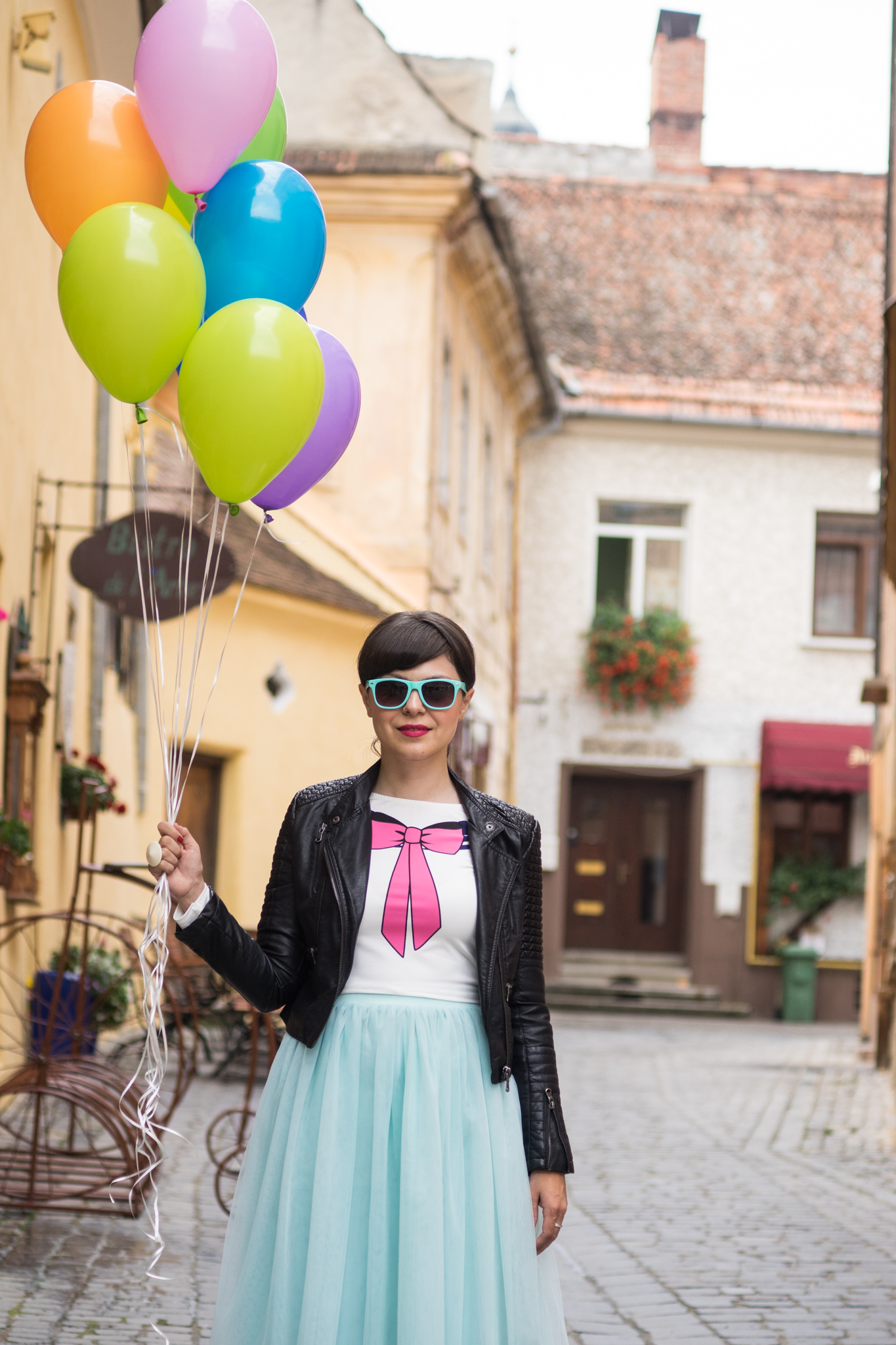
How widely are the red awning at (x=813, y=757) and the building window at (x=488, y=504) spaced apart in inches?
163

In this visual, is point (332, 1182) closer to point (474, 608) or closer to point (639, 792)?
point (474, 608)

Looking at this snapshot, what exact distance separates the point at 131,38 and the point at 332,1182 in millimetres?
9404

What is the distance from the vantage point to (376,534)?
15.7 meters

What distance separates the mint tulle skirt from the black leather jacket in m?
0.05

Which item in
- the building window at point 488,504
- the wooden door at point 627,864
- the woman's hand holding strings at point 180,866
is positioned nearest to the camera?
the woman's hand holding strings at point 180,866

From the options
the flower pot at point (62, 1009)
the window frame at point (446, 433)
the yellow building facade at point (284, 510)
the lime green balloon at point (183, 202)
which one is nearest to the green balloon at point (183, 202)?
the lime green balloon at point (183, 202)

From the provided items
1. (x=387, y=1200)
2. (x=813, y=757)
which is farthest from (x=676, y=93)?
(x=387, y=1200)

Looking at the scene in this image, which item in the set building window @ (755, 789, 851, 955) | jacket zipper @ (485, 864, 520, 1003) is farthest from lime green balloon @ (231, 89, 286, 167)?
building window @ (755, 789, 851, 955)

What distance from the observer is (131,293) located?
11.6 feet

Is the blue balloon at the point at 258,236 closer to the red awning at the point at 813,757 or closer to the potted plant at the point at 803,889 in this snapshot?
the red awning at the point at 813,757

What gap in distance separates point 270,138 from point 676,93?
75.4 feet

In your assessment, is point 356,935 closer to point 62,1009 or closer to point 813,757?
point 62,1009

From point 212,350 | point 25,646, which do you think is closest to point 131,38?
point 25,646

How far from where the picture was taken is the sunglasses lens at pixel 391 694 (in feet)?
9.55
